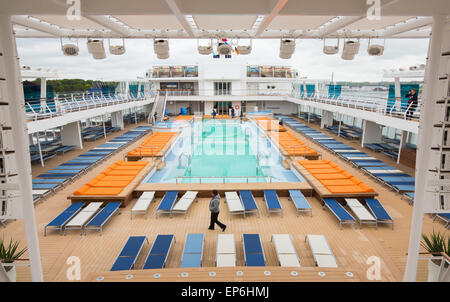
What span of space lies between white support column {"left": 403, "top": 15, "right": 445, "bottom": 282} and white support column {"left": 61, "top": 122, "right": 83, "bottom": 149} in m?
13.5

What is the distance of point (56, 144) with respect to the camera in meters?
13.0

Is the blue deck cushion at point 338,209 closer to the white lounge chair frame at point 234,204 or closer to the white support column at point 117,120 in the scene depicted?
the white lounge chair frame at point 234,204

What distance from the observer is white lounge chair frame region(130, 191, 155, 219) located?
6355 mm

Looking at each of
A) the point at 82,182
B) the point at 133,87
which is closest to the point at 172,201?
the point at 82,182

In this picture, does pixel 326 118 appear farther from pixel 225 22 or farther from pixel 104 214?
pixel 225 22

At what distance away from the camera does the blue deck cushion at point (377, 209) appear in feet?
19.3

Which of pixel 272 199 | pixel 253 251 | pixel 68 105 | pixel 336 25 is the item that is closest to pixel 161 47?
pixel 336 25

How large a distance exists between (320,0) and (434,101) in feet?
5.18

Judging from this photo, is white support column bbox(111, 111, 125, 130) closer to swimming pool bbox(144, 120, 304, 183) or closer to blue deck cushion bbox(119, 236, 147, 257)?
swimming pool bbox(144, 120, 304, 183)

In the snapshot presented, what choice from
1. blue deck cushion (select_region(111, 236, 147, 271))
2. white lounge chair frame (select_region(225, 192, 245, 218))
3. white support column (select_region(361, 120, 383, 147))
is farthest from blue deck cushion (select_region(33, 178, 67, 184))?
white support column (select_region(361, 120, 383, 147))

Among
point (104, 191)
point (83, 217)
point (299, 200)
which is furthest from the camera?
point (104, 191)

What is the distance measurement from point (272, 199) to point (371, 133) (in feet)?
28.7

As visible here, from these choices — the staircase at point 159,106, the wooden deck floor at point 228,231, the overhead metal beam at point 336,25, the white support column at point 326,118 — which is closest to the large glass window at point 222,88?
the staircase at point 159,106

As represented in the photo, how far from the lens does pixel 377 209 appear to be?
621cm
